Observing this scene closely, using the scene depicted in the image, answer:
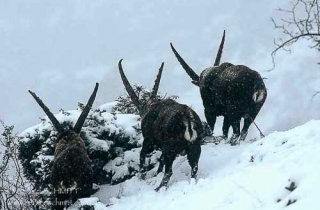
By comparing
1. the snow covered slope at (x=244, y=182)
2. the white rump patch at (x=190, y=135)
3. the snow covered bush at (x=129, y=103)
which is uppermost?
the snow covered bush at (x=129, y=103)

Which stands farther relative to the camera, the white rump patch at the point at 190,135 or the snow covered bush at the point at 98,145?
the snow covered bush at the point at 98,145

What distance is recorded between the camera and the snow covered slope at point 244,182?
6.26m

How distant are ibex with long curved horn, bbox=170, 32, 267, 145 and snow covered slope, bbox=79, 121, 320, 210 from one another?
90 centimetres

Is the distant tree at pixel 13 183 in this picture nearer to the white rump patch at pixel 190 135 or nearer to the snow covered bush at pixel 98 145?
the snow covered bush at pixel 98 145

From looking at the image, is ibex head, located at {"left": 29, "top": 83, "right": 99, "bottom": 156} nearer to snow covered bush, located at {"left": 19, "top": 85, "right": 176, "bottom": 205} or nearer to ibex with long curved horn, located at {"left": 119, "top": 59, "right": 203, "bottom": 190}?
snow covered bush, located at {"left": 19, "top": 85, "right": 176, "bottom": 205}

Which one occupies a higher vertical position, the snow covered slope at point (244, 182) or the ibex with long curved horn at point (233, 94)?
the ibex with long curved horn at point (233, 94)

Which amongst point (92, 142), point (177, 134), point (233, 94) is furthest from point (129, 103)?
point (177, 134)

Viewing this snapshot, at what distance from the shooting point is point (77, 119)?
1220 cm

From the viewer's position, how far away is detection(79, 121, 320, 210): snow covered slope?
20.5 feet

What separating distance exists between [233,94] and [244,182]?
506 cm

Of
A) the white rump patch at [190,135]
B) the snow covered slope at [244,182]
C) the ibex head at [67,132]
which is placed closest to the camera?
the snow covered slope at [244,182]

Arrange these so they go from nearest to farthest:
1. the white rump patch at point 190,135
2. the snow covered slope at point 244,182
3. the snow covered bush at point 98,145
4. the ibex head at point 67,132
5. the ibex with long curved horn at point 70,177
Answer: the snow covered slope at point 244,182
the ibex with long curved horn at point 70,177
the white rump patch at point 190,135
the ibex head at point 67,132
the snow covered bush at point 98,145

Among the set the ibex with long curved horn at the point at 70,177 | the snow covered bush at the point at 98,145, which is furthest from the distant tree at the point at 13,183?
Answer: the ibex with long curved horn at the point at 70,177

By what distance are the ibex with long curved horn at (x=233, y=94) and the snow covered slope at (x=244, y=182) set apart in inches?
35.4
